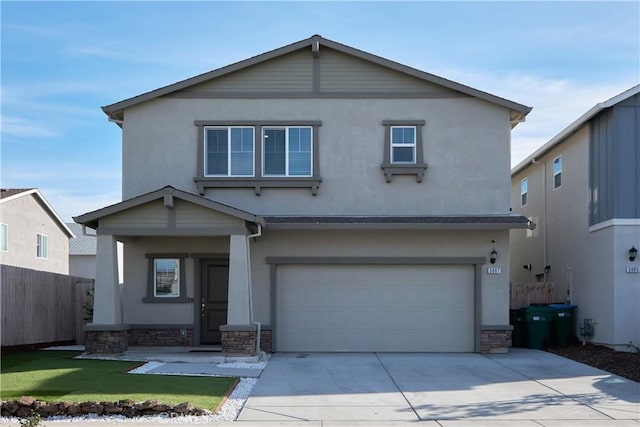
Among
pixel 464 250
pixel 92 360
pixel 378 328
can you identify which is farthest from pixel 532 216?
pixel 92 360

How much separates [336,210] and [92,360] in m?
6.76

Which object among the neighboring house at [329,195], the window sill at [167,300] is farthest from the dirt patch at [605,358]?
the window sill at [167,300]

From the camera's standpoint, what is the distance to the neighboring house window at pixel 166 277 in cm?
1805

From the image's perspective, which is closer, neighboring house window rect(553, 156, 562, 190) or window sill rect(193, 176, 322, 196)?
window sill rect(193, 176, 322, 196)

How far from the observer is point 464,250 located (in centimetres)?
1809

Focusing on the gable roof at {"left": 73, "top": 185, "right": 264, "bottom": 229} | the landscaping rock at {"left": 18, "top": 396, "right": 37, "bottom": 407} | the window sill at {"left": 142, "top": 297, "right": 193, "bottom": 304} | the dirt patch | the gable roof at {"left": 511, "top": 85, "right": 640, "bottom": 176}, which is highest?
the gable roof at {"left": 511, "top": 85, "right": 640, "bottom": 176}

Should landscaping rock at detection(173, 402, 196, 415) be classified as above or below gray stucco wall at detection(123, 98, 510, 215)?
below

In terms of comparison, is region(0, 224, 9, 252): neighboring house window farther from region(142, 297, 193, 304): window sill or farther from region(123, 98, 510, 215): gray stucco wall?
region(142, 297, 193, 304): window sill

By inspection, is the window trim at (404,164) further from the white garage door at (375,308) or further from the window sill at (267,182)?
the white garage door at (375,308)

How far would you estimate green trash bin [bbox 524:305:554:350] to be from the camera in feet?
61.9

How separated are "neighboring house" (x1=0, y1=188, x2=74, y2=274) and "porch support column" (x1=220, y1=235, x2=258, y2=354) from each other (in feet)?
55.5

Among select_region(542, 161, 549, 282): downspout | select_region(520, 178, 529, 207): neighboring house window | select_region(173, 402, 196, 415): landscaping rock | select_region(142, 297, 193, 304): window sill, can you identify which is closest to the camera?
select_region(173, 402, 196, 415): landscaping rock

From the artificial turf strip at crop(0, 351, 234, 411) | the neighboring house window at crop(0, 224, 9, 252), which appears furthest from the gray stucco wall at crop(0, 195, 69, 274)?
the artificial turf strip at crop(0, 351, 234, 411)

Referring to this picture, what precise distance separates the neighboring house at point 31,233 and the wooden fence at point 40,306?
10.6 metres
